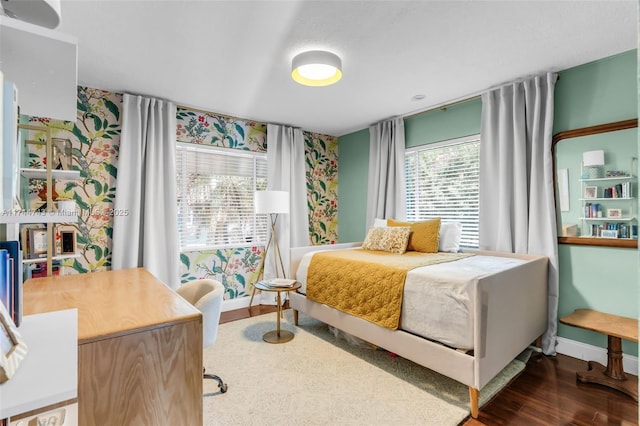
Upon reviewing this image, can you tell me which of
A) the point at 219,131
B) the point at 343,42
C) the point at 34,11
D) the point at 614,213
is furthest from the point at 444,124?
the point at 34,11

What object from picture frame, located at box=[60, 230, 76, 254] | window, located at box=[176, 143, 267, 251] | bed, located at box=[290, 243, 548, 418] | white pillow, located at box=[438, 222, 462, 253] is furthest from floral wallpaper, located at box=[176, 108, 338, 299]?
white pillow, located at box=[438, 222, 462, 253]

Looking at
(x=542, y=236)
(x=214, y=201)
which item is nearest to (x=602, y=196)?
(x=542, y=236)

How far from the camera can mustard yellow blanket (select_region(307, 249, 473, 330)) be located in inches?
95.1

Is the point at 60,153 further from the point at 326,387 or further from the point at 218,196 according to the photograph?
the point at 326,387

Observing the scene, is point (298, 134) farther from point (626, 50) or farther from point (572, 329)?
point (572, 329)

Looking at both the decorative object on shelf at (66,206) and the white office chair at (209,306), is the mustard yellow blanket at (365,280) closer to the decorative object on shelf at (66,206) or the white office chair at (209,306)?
the white office chair at (209,306)

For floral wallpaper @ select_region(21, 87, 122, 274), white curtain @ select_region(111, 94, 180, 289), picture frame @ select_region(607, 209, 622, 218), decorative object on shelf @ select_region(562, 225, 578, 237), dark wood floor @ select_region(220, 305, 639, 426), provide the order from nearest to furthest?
dark wood floor @ select_region(220, 305, 639, 426) < picture frame @ select_region(607, 209, 622, 218) < decorative object on shelf @ select_region(562, 225, 578, 237) < floral wallpaper @ select_region(21, 87, 122, 274) < white curtain @ select_region(111, 94, 180, 289)

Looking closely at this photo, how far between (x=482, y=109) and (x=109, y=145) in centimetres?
388

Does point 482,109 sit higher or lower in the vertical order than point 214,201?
higher

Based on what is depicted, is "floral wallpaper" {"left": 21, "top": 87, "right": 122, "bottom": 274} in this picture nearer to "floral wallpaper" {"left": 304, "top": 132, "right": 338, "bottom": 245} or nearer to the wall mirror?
"floral wallpaper" {"left": 304, "top": 132, "right": 338, "bottom": 245}

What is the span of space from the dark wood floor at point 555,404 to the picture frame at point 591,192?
54.5 inches

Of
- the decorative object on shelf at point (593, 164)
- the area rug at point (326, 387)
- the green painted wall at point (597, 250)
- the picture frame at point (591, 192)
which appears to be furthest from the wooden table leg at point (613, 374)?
the decorative object on shelf at point (593, 164)

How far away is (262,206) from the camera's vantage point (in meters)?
3.77

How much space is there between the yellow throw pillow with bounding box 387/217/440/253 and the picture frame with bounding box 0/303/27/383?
3.16 m
